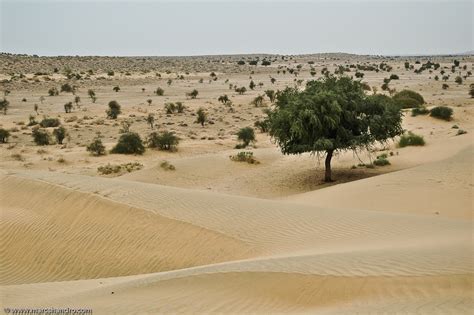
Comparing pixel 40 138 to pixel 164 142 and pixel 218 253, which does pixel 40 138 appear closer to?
pixel 164 142

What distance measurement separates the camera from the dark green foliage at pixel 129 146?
2680 centimetres

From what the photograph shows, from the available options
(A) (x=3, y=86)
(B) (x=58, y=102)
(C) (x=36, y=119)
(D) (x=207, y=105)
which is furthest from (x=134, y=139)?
(A) (x=3, y=86)

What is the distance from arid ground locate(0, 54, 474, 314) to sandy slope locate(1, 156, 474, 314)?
0.04 meters

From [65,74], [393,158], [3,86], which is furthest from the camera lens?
[65,74]

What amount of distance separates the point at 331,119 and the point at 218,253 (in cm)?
1021

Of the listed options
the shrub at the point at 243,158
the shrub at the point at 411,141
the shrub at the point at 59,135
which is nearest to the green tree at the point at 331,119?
the shrub at the point at 243,158

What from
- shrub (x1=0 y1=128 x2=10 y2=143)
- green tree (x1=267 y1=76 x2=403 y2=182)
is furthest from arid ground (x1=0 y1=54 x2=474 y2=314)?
green tree (x1=267 y1=76 x2=403 y2=182)

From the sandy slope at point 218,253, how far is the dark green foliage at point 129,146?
8.53 meters

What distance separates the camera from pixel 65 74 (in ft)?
226

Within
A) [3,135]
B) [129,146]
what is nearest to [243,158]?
[129,146]

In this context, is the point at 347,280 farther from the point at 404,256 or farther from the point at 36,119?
the point at 36,119

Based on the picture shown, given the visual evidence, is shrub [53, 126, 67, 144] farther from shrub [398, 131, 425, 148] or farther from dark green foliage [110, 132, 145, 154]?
shrub [398, 131, 425, 148]

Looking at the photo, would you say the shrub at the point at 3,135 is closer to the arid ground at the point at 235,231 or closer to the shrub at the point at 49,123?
the arid ground at the point at 235,231

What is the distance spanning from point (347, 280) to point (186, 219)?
20.8 ft
